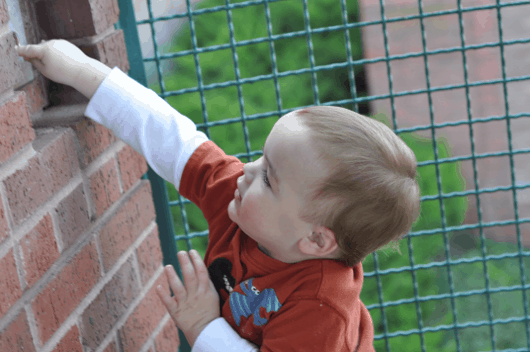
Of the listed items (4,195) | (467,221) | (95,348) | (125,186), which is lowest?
(467,221)

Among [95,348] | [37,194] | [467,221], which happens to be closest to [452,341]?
[467,221]

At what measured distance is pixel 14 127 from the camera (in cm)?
87

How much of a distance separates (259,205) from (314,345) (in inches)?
10.5

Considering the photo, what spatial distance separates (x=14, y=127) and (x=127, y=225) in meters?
0.43

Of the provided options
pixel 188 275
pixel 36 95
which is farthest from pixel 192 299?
pixel 36 95

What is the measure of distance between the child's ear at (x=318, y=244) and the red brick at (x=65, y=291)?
43 centimetres

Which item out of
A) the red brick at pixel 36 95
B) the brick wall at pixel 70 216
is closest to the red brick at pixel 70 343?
the brick wall at pixel 70 216

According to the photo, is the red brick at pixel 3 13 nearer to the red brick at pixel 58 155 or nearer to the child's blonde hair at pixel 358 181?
the red brick at pixel 58 155

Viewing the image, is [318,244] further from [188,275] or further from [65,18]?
[65,18]

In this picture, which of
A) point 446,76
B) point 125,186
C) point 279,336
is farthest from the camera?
point 446,76

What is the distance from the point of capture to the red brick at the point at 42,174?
0.86 meters

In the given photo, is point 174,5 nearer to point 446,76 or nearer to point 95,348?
point 446,76

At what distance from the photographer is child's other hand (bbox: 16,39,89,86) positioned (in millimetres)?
1021

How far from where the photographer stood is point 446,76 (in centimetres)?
330
